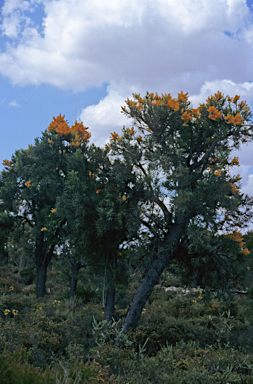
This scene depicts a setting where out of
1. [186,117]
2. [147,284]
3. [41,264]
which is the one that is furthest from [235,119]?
[41,264]

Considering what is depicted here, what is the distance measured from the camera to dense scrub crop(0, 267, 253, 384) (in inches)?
176

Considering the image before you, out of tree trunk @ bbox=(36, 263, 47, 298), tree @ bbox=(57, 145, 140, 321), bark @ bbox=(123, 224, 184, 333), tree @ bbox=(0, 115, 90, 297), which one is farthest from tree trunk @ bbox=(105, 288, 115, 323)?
tree trunk @ bbox=(36, 263, 47, 298)

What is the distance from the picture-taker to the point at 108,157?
10.5 m

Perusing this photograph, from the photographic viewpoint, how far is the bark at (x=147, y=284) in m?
9.02

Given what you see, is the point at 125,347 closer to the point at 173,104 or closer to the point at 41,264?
the point at 173,104

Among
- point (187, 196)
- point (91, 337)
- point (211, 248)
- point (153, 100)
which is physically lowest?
point (91, 337)

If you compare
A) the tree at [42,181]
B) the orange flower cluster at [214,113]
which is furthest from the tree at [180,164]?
the tree at [42,181]

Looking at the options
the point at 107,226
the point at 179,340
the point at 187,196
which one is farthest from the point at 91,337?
the point at 187,196

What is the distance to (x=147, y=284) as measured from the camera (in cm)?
909

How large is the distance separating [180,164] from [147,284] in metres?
4.09

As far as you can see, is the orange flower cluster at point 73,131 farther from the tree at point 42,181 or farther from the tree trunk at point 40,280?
the tree trunk at point 40,280

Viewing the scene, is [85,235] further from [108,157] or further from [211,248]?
[211,248]

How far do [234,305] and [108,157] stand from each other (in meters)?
9.04

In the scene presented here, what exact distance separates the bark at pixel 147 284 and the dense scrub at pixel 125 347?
1.31ft
